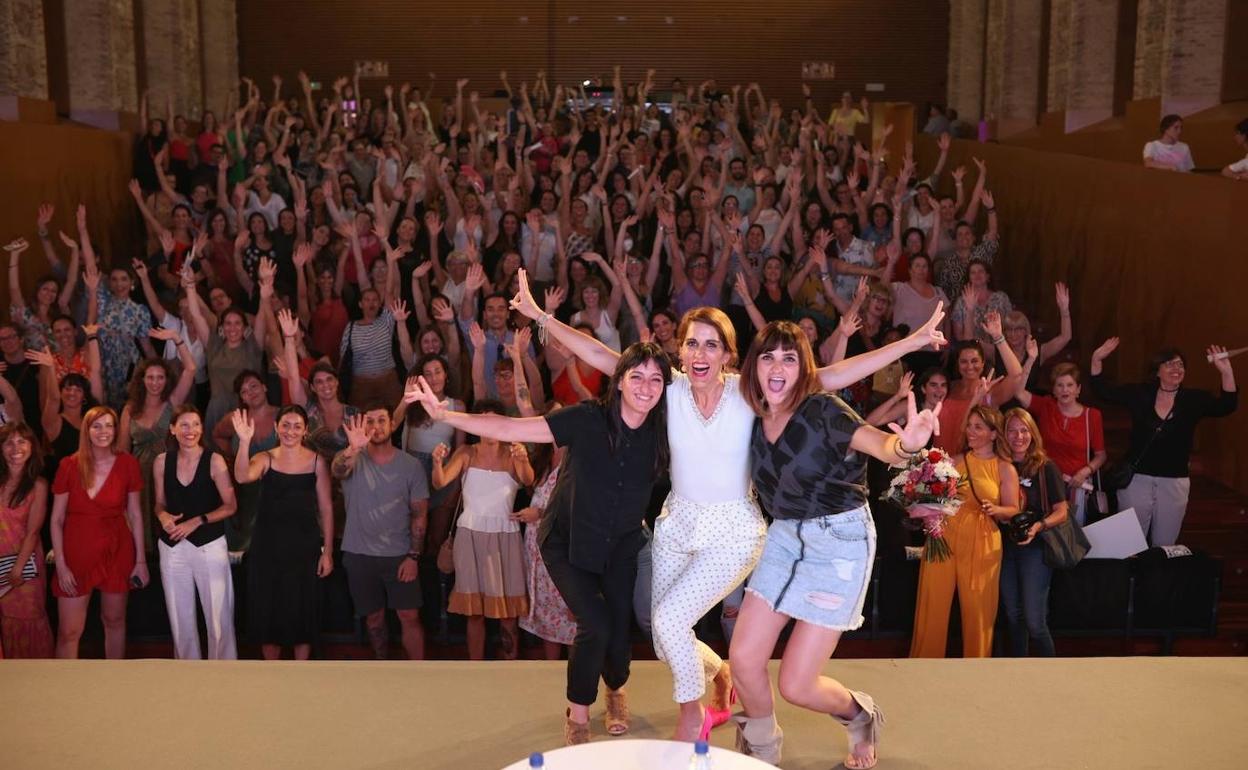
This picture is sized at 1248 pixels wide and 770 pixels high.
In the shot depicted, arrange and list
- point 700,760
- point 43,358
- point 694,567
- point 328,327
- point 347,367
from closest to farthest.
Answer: point 700,760 → point 694,567 → point 43,358 → point 347,367 → point 328,327

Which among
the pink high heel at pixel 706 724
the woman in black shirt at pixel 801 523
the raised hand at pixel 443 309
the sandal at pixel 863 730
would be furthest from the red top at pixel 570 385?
the sandal at pixel 863 730

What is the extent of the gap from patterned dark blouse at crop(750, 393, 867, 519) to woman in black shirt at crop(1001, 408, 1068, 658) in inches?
84.1

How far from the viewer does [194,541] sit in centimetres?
609

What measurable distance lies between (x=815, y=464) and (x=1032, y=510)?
2287 mm

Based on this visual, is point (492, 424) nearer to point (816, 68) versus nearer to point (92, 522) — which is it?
point (92, 522)

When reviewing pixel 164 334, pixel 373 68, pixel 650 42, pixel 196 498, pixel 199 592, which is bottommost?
pixel 199 592

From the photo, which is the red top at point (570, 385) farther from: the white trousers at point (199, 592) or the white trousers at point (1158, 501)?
the white trousers at point (1158, 501)

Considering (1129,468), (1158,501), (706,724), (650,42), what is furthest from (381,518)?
(650,42)

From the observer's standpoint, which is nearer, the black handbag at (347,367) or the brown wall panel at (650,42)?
the black handbag at (347,367)

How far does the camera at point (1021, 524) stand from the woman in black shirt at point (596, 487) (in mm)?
2245

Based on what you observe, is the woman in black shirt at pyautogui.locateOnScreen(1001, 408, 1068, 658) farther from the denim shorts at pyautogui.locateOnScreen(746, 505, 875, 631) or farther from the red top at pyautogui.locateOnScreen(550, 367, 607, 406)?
the red top at pyautogui.locateOnScreen(550, 367, 607, 406)

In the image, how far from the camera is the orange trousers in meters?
6.13

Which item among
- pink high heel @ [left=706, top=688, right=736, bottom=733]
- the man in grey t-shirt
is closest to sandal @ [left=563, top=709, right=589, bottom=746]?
pink high heel @ [left=706, top=688, right=736, bottom=733]

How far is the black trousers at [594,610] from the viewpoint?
460 cm
